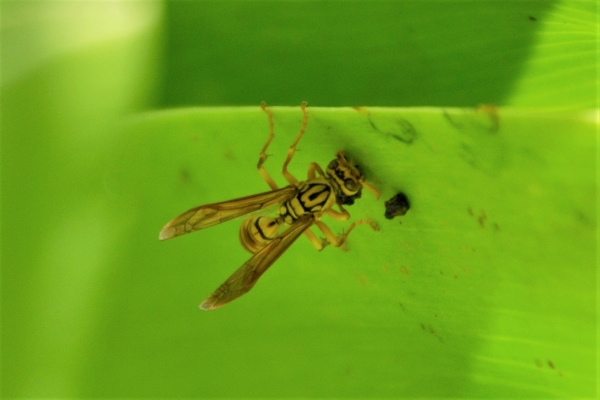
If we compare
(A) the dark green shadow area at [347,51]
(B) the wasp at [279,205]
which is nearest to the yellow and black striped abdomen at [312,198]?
(B) the wasp at [279,205]

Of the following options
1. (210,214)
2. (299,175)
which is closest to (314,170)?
(299,175)

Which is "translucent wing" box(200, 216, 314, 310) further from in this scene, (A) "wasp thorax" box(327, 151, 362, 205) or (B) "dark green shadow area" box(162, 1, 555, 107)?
(B) "dark green shadow area" box(162, 1, 555, 107)

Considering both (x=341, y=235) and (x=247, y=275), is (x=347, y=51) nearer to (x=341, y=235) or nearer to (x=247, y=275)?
(x=341, y=235)

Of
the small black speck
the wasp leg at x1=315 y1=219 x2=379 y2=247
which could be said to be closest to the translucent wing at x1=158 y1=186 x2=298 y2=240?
the wasp leg at x1=315 y1=219 x2=379 y2=247

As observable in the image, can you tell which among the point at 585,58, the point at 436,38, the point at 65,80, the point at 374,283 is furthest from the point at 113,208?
the point at 585,58

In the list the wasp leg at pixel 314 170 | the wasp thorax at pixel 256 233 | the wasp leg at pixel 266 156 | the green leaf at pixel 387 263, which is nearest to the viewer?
the green leaf at pixel 387 263

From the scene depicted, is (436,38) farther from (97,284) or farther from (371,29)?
(97,284)

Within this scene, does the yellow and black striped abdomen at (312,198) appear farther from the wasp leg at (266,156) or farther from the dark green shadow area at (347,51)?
the dark green shadow area at (347,51)
